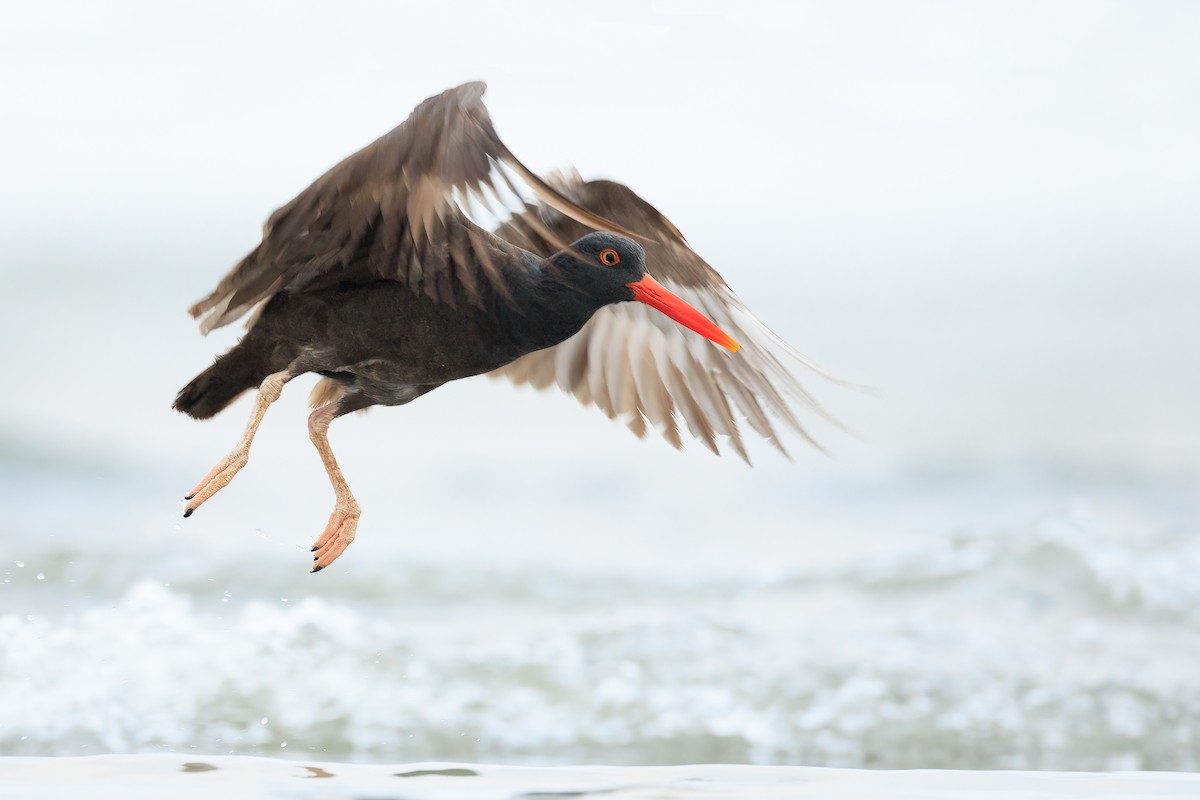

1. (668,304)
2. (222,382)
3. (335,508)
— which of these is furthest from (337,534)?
(668,304)

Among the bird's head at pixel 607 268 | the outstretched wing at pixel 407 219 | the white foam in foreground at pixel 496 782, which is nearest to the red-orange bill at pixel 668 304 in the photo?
the bird's head at pixel 607 268

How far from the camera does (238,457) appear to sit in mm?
3459

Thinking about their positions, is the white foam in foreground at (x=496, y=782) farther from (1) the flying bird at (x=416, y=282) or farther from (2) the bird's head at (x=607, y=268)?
(2) the bird's head at (x=607, y=268)

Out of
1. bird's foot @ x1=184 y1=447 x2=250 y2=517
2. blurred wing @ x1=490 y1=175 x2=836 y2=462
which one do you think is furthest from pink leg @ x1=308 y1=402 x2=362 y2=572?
blurred wing @ x1=490 y1=175 x2=836 y2=462

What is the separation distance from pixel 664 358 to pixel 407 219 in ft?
5.20

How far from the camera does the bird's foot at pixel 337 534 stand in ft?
11.9

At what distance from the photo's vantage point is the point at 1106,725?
46.3 ft

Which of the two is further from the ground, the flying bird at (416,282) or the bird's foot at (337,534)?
the flying bird at (416,282)

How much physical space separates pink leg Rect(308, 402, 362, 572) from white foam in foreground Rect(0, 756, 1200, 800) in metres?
2.03

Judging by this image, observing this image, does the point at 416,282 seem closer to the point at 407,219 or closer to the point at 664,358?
the point at 407,219

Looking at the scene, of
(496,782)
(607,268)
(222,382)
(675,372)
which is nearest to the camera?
(607,268)

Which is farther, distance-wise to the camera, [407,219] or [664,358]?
[664,358]

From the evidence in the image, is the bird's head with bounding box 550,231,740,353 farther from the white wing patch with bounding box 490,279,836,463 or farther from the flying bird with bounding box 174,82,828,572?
the white wing patch with bounding box 490,279,836,463

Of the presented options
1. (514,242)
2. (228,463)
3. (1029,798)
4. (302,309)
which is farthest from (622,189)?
(1029,798)
